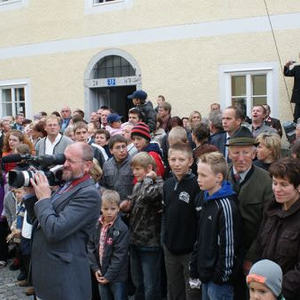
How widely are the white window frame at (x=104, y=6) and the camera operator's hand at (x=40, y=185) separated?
9.09 metres

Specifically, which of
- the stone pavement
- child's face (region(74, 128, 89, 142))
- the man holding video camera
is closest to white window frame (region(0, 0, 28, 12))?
child's face (region(74, 128, 89, 142))

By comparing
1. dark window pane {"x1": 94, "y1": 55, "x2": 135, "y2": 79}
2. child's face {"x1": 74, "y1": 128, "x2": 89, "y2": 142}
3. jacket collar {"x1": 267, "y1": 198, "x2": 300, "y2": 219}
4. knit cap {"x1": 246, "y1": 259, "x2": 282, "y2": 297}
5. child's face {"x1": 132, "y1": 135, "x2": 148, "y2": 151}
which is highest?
dark window pane {"x1": 94, "y1": 55, "x2": 135, "y2": 79}

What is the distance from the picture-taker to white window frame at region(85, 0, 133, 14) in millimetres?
12039

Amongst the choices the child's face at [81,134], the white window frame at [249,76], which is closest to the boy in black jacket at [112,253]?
the child's face at [81,134]

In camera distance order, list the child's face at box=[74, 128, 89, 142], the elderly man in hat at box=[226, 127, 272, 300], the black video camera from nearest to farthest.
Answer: the black video camera → the elderly man in hat at box=[226, 127, 272, 300] → the child's face at box=[74, 128, 89, 142]

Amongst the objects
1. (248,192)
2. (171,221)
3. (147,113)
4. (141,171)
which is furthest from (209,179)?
(147,113)

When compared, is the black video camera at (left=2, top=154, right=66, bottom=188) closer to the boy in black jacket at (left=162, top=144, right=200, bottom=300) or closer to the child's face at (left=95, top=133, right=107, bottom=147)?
the boy in black jacket at (left=162, top=144, right=200, bottom=300)

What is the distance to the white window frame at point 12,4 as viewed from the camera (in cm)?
1412

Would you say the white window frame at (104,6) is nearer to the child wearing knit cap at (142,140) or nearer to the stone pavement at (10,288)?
the child wearing knit cap at (142,140)

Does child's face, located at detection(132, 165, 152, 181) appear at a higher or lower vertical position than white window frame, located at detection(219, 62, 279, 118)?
lower

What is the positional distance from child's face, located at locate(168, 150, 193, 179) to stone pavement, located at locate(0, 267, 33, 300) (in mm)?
2700

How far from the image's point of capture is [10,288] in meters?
6.59

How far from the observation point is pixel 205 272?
161 inches

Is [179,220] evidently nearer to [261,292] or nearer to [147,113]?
[261,292]
